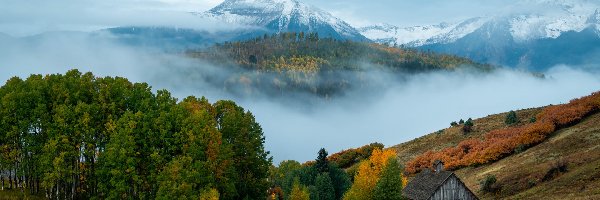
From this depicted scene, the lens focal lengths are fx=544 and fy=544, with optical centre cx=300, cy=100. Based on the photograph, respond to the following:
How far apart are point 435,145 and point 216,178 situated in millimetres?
77446

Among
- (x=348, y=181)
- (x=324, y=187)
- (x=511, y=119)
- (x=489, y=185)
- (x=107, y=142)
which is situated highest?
(x=107, y=142)

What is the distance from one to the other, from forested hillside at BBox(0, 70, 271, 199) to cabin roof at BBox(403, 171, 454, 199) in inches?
922

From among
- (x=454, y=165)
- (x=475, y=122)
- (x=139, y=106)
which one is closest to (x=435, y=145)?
(x=475, y=122)

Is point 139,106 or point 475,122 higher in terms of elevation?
point 139,106

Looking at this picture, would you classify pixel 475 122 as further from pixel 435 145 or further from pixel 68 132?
pixel 68 132

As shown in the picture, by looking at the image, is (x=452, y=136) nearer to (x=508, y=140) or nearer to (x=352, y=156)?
(x=352, y=156)

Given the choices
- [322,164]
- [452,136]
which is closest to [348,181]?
[322,164]

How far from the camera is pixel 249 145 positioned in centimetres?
5238

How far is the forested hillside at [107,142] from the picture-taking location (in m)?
43.1

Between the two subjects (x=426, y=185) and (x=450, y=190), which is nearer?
(x=450, y=190)

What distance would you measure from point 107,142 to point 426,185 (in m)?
36.1

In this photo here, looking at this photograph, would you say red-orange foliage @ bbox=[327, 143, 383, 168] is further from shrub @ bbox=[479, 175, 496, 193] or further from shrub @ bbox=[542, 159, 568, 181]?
shrub @ bbox=[542, 159, 568, 181]

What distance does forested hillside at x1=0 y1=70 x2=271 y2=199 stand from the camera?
43.1 meters

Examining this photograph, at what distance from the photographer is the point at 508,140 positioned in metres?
90.8
